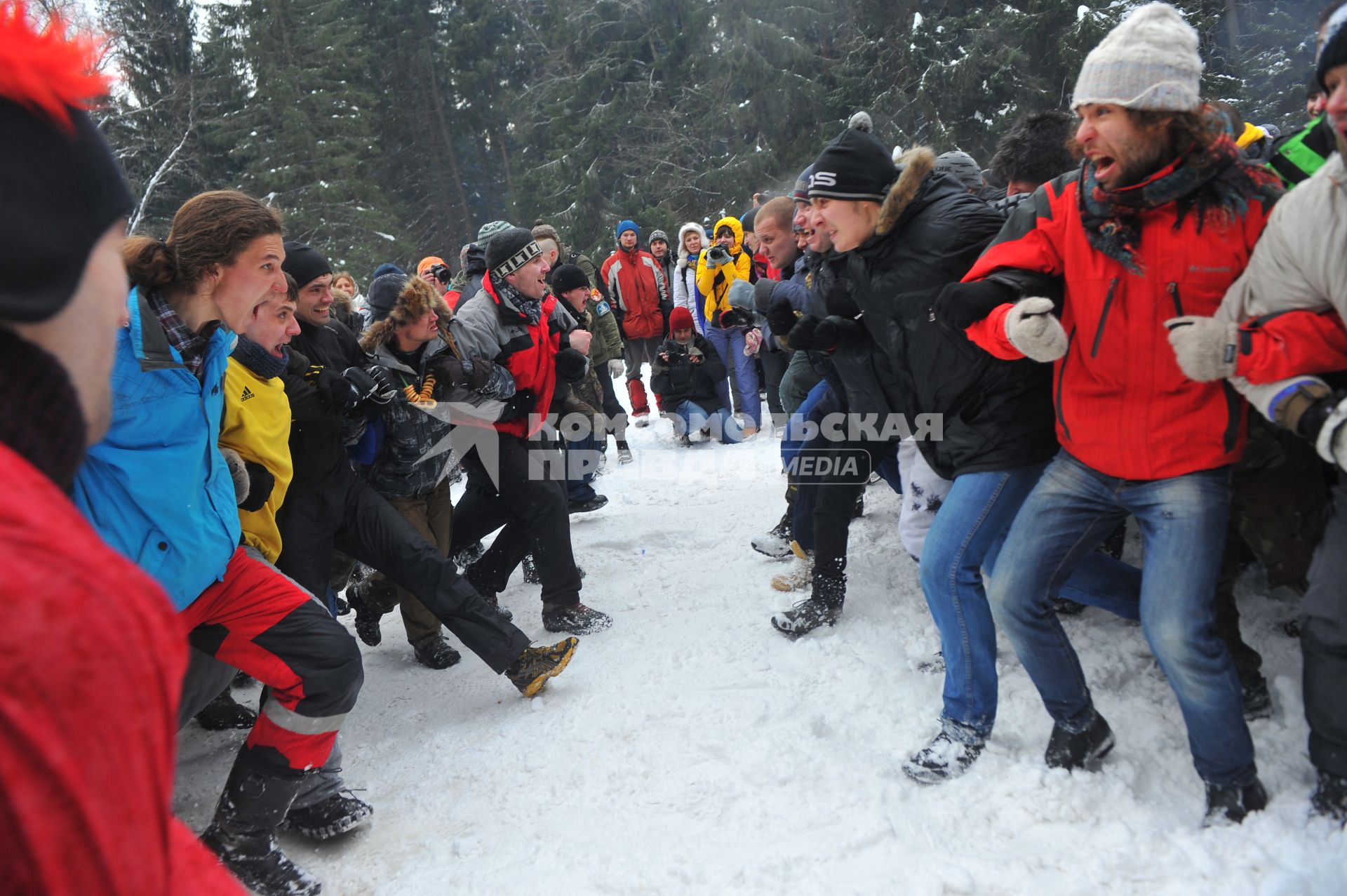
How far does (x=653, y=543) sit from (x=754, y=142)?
1768 centimetres

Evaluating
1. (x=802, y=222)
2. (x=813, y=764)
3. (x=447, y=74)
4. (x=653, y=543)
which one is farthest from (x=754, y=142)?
(x=813, y=764)

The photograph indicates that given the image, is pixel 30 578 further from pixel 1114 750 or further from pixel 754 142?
pixel 754 142

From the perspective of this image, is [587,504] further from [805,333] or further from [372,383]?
[805,333]

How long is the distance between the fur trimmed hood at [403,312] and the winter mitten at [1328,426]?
11.8 feet

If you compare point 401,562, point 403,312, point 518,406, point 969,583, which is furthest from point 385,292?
point 969,583

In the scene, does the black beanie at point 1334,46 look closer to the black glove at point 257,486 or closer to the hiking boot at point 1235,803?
the hiking boot at point 1235,803

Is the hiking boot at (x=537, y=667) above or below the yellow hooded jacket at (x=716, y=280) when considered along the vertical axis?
below

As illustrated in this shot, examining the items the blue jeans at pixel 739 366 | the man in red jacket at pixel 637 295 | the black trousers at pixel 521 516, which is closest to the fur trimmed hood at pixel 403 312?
the black trousers at pixel 521 516

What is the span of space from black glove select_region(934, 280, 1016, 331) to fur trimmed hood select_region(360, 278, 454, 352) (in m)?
2.69

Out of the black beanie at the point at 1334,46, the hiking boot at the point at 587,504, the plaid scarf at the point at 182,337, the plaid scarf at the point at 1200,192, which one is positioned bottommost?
the hiking boot at the point at 587,504

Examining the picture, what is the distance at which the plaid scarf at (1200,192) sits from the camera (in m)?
2.19

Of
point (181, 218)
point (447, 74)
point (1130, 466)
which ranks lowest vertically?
point (1130, 466)

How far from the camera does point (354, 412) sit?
382 centimetres

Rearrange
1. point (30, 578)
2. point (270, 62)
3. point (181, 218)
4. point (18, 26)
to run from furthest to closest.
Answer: point (270, 62)
point (181, 218)
point (18, 26)
point (30, 578)
